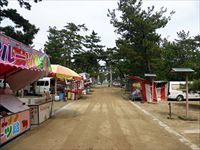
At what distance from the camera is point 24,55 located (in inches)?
420

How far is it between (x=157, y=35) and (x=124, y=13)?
6.56 metres

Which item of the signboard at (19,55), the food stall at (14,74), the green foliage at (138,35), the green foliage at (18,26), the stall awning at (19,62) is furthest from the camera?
the green foliage at (138,35)

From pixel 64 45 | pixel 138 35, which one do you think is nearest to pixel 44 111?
pixel 138 35

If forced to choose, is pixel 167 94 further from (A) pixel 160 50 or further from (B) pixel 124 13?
(B) pixel 124 13

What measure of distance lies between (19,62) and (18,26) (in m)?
16.2

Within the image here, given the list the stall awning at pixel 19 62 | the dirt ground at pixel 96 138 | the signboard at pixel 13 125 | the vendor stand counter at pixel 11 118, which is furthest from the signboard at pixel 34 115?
the stall awning at pixel 19 62

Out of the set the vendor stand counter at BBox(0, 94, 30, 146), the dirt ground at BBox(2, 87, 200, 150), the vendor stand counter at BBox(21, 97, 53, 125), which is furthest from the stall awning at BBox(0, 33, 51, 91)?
the dirt ground at BBox(2, 87, 200, 150)

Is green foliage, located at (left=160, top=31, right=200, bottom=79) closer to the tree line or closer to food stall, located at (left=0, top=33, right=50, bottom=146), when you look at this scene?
the tree line

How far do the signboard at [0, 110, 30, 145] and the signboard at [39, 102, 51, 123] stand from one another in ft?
6.70

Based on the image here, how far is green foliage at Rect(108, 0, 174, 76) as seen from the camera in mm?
38969

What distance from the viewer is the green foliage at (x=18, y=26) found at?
2428 centimetres

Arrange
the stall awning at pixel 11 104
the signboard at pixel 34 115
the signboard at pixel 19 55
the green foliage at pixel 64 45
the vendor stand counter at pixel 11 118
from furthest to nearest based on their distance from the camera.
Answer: the green foliage at pixel 64 45
the signboard at pixel 34 115
the stall awning at pixel 11 104
the vendor stand counter at pixel 11 118
the signboard at pixel 19 55

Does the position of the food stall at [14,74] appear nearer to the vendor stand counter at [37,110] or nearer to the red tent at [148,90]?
the vendor stand counter at [37,110]

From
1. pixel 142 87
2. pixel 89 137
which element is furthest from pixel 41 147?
pixel 142 87
